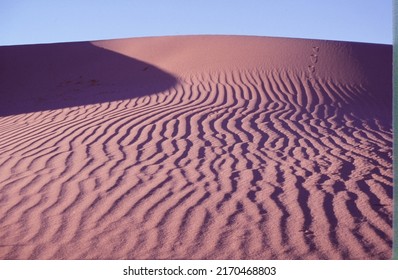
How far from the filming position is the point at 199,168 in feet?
18.0

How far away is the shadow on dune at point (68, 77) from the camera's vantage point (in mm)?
11148

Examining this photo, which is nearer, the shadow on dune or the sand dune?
the sand dune

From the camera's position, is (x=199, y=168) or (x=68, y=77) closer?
(x=199, y=168)

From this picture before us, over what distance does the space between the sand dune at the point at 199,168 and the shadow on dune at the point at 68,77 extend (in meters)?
0.14

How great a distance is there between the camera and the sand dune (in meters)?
3.71

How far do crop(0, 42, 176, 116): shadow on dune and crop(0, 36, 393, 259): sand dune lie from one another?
0.14 m

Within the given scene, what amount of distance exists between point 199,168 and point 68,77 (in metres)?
10.5

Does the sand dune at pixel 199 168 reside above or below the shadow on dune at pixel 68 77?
below

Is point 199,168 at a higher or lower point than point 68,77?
lower

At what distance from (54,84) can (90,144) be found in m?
8.07

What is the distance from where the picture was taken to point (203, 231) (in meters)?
3.85

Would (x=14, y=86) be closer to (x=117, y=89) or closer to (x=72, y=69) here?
(x=72, y=69)

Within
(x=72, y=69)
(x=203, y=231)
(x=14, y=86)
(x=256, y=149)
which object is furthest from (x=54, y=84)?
(x=203, y=231)

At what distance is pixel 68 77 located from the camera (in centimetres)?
1459
